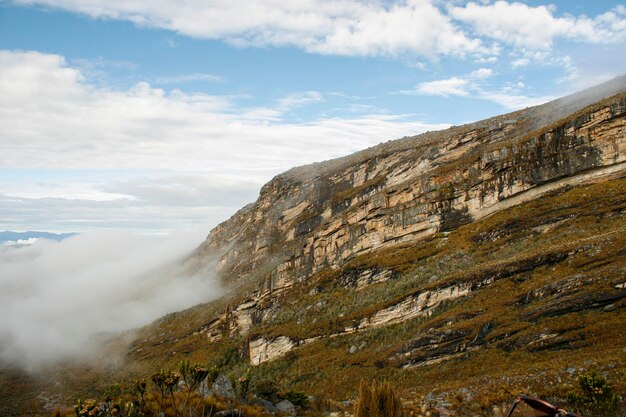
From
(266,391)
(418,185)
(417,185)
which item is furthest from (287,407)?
(417,185)

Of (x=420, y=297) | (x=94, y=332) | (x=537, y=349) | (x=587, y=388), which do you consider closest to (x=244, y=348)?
(x=420, y=297)

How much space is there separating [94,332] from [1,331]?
48801 mm

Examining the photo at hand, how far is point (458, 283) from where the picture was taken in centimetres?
4378

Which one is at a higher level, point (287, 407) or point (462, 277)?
point (462, 277)

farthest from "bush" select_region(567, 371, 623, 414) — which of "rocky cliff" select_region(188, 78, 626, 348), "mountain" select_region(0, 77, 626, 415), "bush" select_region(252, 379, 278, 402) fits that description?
"rocky cliff" select_region(188, 78, 626, 348)

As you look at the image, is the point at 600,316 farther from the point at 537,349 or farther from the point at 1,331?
the point at 1,331

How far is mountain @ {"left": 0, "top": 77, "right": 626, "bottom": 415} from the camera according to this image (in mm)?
27938

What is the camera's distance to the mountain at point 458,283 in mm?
27938

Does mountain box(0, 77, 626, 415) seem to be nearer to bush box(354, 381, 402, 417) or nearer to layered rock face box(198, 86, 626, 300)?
layered rock face box(198, 86, 626, 300)

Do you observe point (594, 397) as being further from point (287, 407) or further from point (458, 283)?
point (458, 283)

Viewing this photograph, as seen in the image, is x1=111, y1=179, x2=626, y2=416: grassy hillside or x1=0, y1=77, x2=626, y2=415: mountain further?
x1=0, y1=77, x2=626, y2=415: mountain

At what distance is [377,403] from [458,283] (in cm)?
3282

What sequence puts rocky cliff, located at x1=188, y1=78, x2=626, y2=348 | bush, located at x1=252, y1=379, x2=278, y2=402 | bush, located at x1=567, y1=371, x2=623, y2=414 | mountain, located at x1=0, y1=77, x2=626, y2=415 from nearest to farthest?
bush, located at x1=567, y1=371, x2=623, y2=414 < bush, located at x1=252, y1=379, x2=278, y2=402 < mountain, located at x1=0, y1=77, x2=626, y2=415 < rocky cliff, located at x1=188, y1=78, x2=626, y2=348

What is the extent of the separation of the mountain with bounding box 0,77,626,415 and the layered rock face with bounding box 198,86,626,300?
29 centimetres
